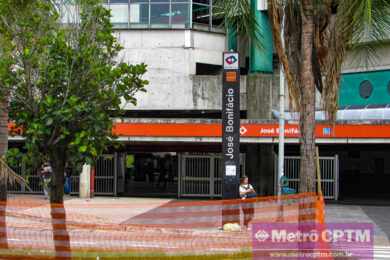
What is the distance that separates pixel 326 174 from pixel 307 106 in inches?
831

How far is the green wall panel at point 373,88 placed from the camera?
32438 mm

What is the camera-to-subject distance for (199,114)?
121 ft

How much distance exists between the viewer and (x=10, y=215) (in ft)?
39.7

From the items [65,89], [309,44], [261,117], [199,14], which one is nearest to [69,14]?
[65,89]

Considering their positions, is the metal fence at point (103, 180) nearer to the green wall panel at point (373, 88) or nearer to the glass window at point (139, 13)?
the glass window at point (139, 13)

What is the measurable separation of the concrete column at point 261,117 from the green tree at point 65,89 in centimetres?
2272

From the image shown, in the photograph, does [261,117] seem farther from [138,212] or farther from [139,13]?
[138,212]

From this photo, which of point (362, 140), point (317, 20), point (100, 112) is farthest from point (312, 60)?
point (362, 140)

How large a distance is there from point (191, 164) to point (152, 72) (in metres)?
6.57

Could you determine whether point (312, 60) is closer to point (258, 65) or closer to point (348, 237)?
point (348, 237)

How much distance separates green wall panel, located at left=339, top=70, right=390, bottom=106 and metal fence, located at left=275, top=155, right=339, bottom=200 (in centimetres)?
473

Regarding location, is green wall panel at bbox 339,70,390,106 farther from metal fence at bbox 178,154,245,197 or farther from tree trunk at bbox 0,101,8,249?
tree trunk at bbox 0,101,8,249

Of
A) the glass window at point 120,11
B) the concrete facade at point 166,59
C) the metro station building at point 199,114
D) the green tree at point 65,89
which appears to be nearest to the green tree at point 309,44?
the green tree at point 65,89

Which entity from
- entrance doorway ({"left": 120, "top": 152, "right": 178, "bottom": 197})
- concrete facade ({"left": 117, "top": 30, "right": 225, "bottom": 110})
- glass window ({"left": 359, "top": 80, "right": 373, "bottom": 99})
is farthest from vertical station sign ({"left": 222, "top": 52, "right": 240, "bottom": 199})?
entrance doorway ({"left": 120, "top": 152, "right": 178, "bottom": 197})
